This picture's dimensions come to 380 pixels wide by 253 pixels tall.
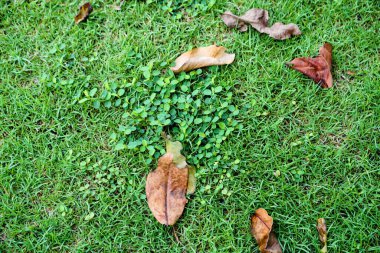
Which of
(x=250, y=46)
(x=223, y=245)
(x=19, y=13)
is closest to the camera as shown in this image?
(x=223, y=245)

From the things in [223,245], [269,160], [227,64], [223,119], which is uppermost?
[227,64]

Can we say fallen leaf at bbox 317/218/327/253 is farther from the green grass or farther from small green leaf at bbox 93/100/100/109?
small green leaf at bbox 93/100/100/109

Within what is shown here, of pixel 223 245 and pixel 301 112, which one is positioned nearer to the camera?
pixel 223 245

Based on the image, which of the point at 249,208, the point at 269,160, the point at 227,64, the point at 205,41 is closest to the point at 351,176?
the point at 269,160

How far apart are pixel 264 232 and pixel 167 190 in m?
0.62

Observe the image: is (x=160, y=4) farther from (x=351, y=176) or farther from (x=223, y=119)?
(x=351, y=176)

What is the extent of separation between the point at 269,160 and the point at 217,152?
0.33 meters

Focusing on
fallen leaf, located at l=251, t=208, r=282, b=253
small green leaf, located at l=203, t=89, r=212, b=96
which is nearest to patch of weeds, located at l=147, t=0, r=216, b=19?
small green leaf, located at l=203, t=89, r=212, b=96

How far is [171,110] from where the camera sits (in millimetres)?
2648

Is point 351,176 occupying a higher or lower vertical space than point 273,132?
lower

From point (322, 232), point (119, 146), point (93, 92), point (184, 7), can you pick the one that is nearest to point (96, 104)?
point (93, 92)

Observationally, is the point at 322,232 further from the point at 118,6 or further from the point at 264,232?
the point at 118,6

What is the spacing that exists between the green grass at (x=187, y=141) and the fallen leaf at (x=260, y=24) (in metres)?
0.05

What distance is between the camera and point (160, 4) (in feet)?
9.76
